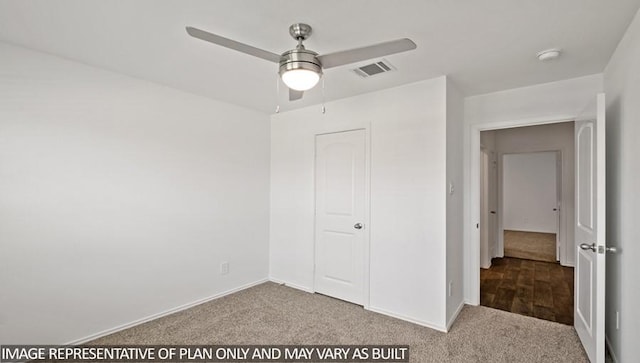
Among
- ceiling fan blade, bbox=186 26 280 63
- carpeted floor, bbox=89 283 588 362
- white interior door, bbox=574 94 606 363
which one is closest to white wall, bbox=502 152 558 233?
white interior door, bbox=574 94 606 363

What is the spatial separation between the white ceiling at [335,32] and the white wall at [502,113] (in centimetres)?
18

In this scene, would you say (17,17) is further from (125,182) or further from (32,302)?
(32,302)

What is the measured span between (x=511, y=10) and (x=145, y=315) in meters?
3.87

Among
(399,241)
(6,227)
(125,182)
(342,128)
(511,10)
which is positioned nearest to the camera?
(511,10)

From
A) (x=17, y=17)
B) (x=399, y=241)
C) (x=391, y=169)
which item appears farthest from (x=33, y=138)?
(x=399, y=241)

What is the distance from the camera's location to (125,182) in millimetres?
2840

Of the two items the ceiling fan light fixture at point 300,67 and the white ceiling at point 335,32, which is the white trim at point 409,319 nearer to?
the white ceiling at point 335,32

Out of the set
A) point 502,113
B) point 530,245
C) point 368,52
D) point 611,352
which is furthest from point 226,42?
point 530,245

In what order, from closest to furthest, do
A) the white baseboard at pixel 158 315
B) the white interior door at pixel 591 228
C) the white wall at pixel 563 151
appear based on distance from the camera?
1. the white interior door at pixel 591 228
2. the white baseboard at pixel 158 315
3. the white wall at pixel 563 151

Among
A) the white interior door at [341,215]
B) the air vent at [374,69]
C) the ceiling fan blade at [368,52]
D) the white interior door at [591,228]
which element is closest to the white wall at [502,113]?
the white interior door at [591,228]

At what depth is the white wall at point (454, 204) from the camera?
2904 mm

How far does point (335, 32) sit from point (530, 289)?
13.2 ft

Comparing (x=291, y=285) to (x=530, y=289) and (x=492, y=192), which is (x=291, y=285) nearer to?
(x=530, y=289)

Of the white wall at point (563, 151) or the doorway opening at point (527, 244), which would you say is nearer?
Answer: the doorway opening at point (527, 244)
